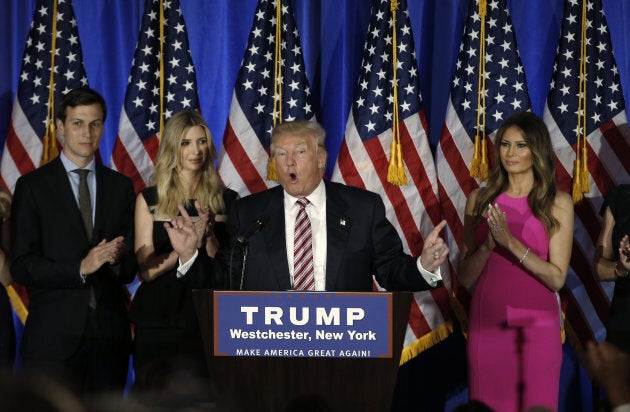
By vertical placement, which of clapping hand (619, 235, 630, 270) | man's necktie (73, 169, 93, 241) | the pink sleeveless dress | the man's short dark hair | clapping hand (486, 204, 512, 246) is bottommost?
the pink sleeveless dress

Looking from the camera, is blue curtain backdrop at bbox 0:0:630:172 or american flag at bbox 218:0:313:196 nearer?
american flag at bbox 218:0:313:196

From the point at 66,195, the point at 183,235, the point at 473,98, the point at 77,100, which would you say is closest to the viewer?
the point at 183,235

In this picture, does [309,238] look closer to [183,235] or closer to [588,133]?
[183,235]

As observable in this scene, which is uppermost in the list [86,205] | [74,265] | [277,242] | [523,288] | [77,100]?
[77,100]

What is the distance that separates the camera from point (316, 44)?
622 cm

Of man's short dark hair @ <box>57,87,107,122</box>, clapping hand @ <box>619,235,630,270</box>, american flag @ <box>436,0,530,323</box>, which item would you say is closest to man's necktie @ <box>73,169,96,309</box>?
man's short dark hair @ <box>57,87,107,122</box>

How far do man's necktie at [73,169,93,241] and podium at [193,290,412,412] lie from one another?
136cm

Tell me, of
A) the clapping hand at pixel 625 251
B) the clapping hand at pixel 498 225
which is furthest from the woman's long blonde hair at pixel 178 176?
the clapping hand at pixel 625 251

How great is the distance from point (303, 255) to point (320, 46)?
8.77ft

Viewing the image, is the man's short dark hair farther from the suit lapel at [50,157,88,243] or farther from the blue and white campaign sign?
the blue and white campaign sign

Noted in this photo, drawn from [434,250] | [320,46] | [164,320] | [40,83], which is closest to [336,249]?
[434,250]

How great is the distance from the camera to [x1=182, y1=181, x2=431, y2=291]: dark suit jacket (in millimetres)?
3816

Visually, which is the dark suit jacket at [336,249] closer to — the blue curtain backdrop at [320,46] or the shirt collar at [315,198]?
the shirt collar at [315,198]

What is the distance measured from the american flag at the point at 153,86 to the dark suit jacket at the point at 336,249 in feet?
6.13
